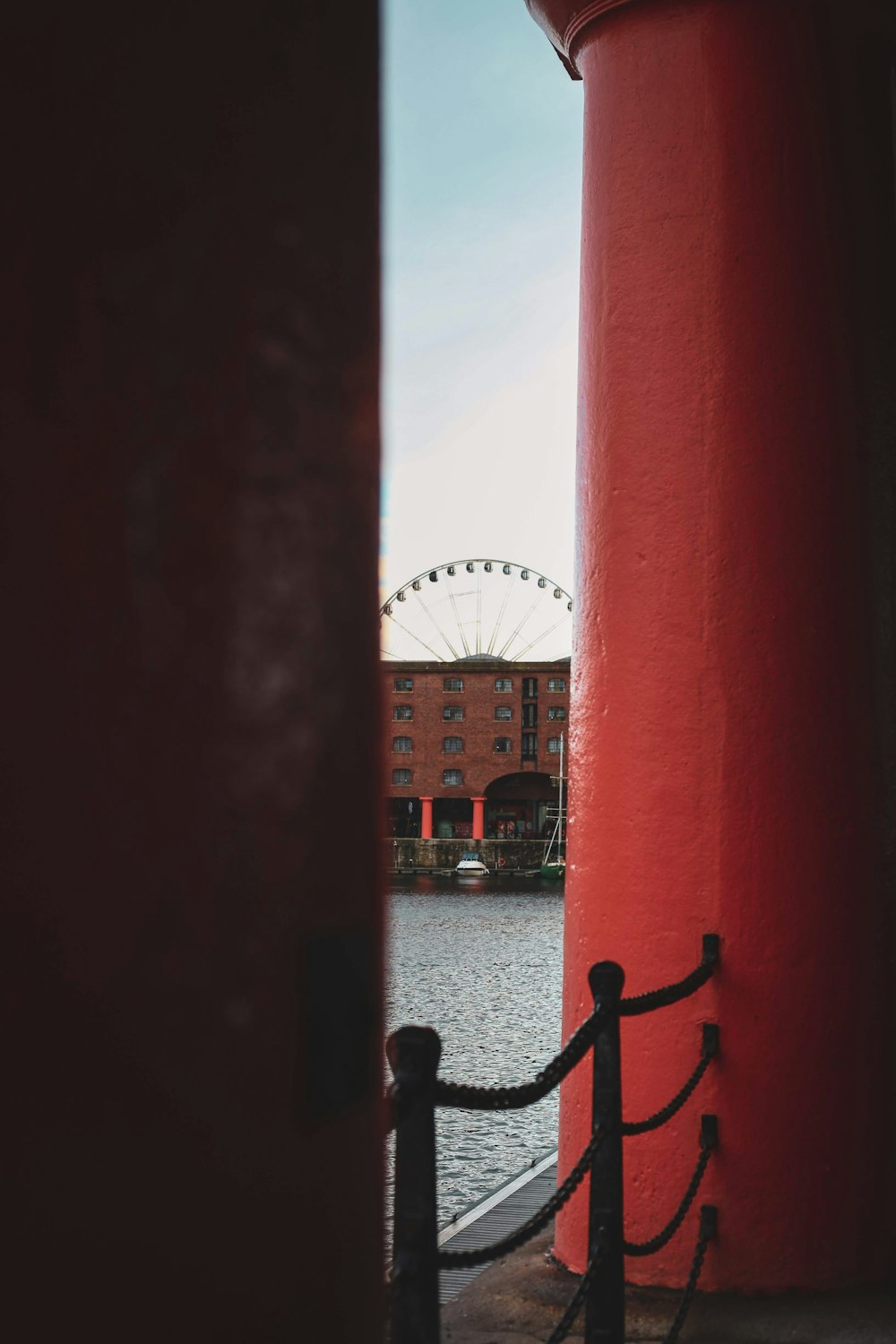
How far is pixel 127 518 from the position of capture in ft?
2.65

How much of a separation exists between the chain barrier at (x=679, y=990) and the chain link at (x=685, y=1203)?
0.29 meters

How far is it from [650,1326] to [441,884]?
1580 inches

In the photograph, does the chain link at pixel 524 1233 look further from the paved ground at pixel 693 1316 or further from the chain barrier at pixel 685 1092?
the paved ground at pixel 693 1316

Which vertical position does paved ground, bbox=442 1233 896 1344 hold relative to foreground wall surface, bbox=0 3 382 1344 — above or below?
below

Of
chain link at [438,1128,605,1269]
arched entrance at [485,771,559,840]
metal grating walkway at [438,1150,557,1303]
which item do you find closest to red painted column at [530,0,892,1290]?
metal grating walkway at [438,1150,557,1303]

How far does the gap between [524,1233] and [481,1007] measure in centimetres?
1134

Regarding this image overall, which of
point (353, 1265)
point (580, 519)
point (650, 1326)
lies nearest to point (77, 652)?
point (353, 1265)

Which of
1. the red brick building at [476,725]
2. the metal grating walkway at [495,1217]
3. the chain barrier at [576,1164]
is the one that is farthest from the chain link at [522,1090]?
the red brick building at [476,725]

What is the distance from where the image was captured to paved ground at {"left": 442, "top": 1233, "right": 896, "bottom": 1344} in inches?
107

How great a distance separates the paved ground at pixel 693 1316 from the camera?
2.72 metres

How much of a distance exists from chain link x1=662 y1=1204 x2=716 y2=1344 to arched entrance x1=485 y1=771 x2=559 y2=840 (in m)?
46.9

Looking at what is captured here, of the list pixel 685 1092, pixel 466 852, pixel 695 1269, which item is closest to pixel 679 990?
pixel 685 1092

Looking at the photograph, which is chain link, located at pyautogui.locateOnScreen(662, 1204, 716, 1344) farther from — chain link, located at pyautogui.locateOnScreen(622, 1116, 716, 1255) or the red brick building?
the red brick building

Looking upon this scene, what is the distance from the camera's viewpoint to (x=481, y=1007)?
511 inches
